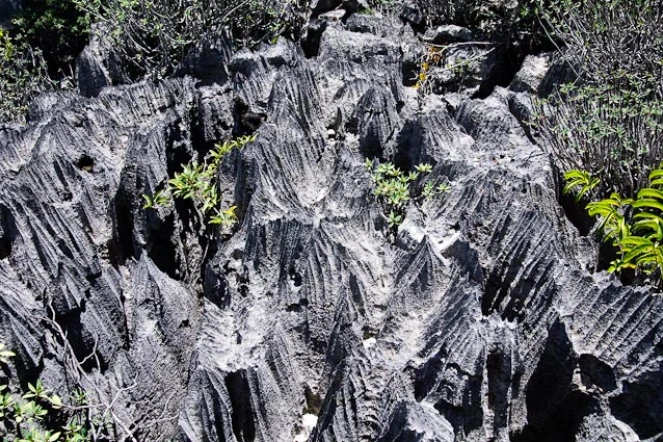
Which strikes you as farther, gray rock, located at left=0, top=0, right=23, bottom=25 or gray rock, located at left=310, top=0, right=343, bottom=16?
gray rock, located at left=0, top=0, right=23, bottom=25

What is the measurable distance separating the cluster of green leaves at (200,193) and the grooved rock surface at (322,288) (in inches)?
3.0

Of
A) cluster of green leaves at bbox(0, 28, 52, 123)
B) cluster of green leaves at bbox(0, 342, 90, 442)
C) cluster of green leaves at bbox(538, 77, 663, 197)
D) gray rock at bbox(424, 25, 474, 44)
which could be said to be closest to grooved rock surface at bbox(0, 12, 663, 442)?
cluster of green leaves at bbox(0, 342, 90, 442)

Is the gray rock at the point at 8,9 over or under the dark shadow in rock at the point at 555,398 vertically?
over

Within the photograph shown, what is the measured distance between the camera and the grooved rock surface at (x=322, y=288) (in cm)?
313

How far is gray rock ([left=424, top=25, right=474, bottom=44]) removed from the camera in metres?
5.70

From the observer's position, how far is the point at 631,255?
3.38m

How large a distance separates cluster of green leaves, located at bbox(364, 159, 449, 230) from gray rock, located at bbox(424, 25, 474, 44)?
1964mm

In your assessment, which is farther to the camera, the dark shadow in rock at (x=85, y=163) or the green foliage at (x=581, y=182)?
the dark shadow in rock at (x=85, y=163)

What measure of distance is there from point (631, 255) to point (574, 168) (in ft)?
3.35

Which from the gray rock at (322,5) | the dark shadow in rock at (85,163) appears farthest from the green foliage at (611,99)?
the dark shadow in rock at (85,163)

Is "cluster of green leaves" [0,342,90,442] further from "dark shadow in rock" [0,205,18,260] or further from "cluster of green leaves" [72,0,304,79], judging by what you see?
"cluster of green leaves" [72,0,304,79]

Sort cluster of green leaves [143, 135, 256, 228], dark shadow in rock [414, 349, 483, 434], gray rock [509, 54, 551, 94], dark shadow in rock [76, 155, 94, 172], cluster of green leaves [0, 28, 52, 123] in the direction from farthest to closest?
cluster of green leaves [0, 28, 52, 123] → gray rock [509, 54, 551, 94] → dark shadow in rock [76, 155, 94, 172] → cluster of green leaves [143, 135, 256, 228] → dark shadow in rock [414, 349, 483, 434]

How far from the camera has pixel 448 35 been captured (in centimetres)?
575

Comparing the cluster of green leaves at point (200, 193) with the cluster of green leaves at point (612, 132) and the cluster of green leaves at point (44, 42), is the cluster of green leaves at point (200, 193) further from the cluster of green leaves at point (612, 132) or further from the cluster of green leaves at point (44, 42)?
the cluster of green leaves at point (44, 42)
